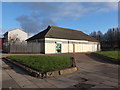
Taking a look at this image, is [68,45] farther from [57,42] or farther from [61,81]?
[61,81]

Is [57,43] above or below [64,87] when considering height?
above

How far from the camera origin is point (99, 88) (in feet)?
15.6

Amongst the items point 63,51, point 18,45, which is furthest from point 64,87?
point 63,51

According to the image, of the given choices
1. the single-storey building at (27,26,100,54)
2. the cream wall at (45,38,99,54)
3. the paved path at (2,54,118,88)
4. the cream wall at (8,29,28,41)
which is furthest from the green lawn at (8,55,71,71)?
the cream wall at (8,29,28,41)

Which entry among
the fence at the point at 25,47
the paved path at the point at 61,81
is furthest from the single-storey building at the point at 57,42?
the paved path at the point at 61,81

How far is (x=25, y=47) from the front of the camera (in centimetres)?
2091

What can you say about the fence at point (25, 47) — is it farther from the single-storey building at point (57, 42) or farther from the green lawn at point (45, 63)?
the green lawn at point (45, 63)

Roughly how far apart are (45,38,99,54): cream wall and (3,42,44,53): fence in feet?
4.85

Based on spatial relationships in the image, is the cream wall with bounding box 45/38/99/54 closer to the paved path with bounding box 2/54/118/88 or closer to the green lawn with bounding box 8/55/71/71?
the green lawn with bounding box 8/55/71/71

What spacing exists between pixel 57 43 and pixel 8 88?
734 inches

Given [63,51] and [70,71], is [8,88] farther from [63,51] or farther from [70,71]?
[63,51]

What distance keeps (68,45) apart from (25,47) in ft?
31.1

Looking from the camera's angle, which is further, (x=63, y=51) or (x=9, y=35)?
(x=9, y=35)

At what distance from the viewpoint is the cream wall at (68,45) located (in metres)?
21.7
